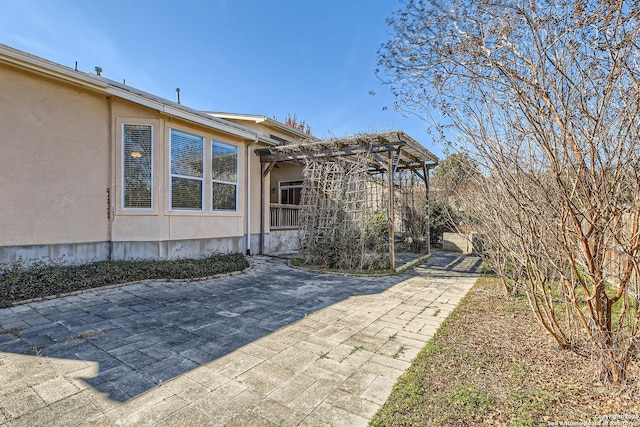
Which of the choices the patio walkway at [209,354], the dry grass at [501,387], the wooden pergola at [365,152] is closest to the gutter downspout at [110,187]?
the patio walkway at [209,354]

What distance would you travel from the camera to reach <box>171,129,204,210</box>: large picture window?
24.8ft

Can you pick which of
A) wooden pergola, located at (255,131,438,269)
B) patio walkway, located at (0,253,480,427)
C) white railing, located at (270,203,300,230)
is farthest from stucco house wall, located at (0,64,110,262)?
white railing, located at (270,203,300,230)

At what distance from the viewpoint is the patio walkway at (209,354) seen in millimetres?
2311

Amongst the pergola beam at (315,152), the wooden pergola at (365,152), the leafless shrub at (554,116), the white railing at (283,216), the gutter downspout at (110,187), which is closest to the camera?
the leafless shrub at (554,116)

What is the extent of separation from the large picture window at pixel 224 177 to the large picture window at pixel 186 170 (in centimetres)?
41

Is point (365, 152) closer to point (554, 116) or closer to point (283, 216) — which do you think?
point (283, 216)

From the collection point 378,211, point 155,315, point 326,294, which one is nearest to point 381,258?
point 378,211

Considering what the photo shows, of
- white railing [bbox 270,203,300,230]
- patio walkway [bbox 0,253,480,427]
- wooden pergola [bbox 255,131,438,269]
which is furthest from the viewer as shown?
white railing [bbox 270,203,300,230]

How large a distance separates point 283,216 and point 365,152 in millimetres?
4914

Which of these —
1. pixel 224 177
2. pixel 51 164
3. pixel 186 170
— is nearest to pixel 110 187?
pixel 51 164

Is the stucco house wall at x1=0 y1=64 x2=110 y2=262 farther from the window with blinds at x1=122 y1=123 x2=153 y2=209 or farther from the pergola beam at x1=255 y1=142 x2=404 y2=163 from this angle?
the pergola beam at x1=255 y1=142 x2=404 y2=163

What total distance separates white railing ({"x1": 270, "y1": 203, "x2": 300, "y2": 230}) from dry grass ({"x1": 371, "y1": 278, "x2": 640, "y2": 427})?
27.1 ft

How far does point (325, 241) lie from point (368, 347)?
504 cm

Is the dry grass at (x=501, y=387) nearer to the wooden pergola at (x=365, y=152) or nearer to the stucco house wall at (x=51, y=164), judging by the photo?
the wooden pergola at (x=365, y=152)
